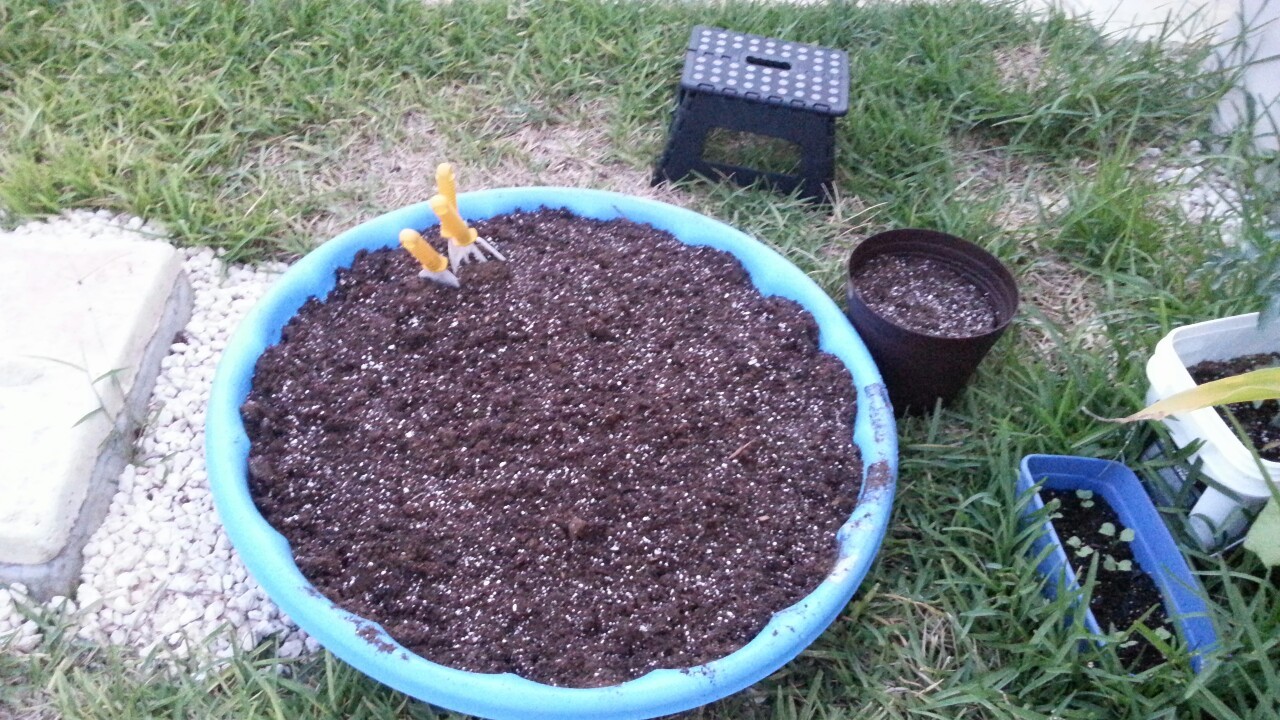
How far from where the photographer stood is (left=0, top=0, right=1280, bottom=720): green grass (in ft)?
4.22

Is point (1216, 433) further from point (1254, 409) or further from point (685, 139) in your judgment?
point (685, 139)

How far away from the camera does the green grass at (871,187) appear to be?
4.22 ft

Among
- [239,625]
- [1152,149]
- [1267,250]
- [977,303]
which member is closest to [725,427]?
[977,303]

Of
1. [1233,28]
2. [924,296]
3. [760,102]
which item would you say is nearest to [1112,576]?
[924,296]

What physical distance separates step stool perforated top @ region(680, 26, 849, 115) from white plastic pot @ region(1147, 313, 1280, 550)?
733mm

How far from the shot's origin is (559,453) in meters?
1.38

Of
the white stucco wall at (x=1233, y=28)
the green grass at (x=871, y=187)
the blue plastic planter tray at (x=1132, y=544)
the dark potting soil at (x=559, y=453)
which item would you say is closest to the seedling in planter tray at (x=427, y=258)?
the dark potting soil at (x=559, y=453)

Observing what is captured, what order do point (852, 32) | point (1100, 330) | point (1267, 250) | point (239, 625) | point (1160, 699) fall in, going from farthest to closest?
point (852, 32), point (1100, 330), point (1267, 250), point (239, 625), point (1160, 699)

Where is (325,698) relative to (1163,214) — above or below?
below

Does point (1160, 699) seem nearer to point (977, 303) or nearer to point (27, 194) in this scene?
point (977, 303)

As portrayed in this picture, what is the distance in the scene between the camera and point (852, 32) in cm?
224

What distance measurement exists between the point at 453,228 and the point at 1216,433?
1200mm

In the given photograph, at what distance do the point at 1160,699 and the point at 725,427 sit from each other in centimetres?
71

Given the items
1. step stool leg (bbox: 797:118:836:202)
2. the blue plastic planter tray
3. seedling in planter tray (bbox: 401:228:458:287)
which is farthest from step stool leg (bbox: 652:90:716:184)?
the blue plastic planter tray
